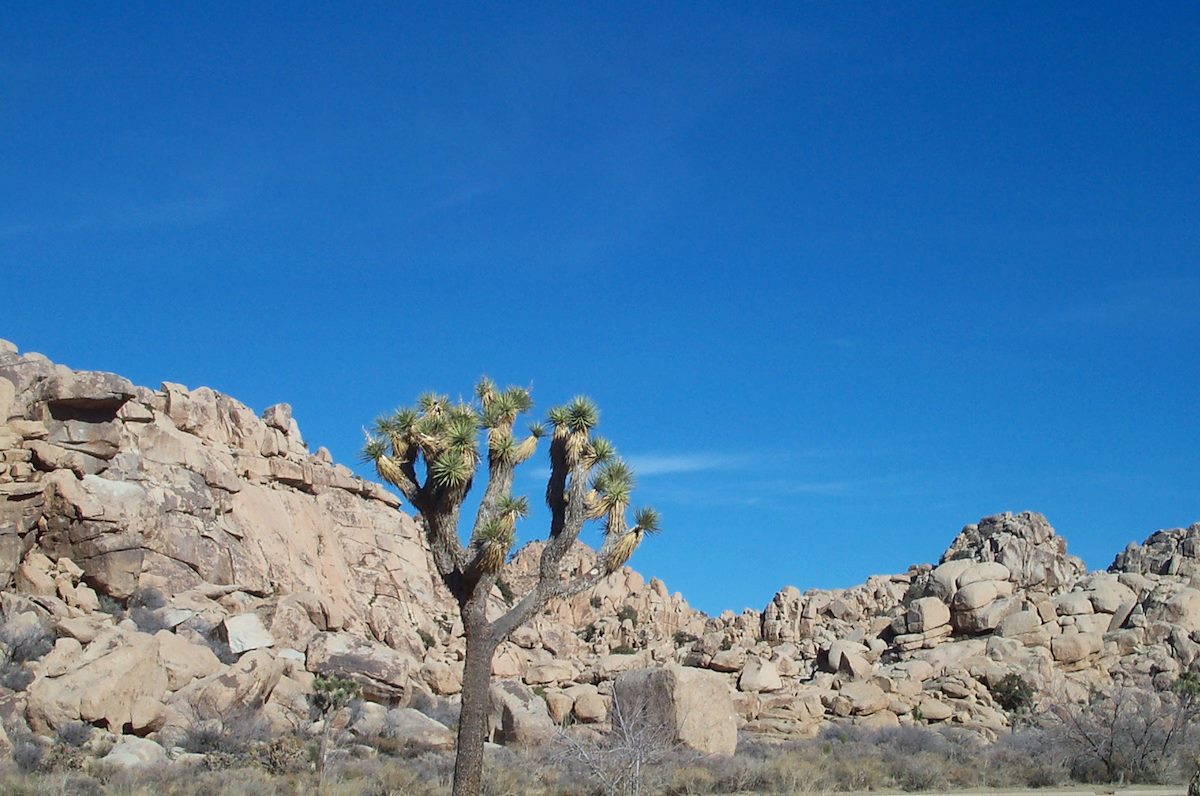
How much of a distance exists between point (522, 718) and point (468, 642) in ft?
34.2

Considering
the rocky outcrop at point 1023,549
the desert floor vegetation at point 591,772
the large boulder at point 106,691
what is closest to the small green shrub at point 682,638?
the rocky outcrop at point 1023,549

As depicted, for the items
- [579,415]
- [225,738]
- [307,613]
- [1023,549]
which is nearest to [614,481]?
[579,415]

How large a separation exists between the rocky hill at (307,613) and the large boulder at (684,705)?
0.24m

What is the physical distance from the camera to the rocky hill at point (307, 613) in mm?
26812

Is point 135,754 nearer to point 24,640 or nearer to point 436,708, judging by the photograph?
point 24,640

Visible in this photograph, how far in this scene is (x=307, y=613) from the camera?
126 feet

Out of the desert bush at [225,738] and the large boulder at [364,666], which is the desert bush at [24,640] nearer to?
the desert bush at [225,738]

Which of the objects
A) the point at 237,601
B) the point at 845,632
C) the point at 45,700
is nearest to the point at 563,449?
the point at 45,700

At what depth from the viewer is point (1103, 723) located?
25.8m

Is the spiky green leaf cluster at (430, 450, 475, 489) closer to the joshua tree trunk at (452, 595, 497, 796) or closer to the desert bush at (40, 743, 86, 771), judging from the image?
the joshua tree trunk at (452, 595, 497, 796)

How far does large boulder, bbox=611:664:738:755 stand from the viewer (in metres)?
26.2

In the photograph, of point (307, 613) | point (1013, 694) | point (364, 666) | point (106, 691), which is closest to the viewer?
point (106, 691)

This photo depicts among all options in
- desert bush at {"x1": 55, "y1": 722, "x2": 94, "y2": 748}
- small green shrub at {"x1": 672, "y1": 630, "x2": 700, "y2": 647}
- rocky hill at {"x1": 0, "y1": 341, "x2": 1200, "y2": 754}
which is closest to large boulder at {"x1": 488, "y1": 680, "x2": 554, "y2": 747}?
rocky hill at {"x1": 0, "y1": 341, "x2": 1200, "y2": 754}

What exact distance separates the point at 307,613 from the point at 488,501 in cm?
2119
